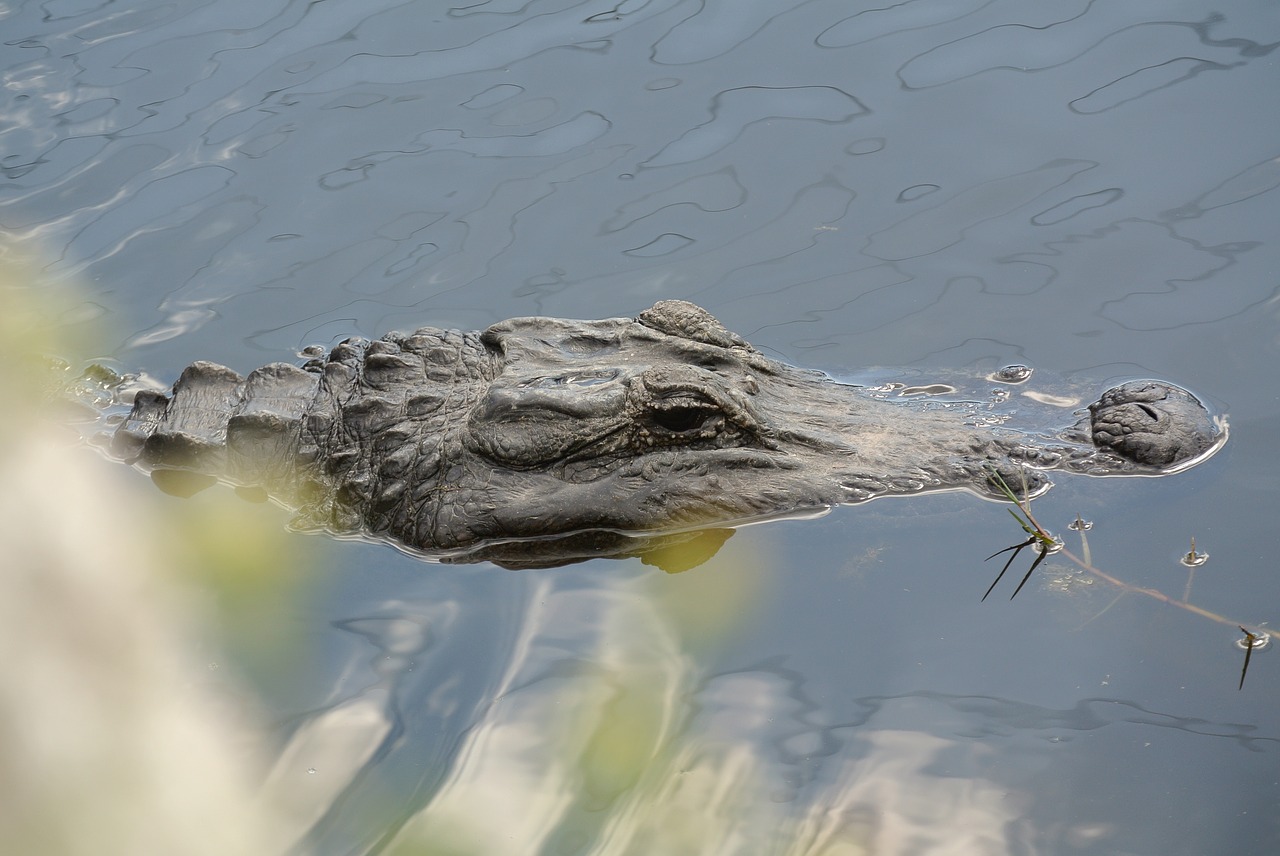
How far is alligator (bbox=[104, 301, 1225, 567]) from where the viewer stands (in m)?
4.93

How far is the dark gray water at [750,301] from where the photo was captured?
13.0 feet

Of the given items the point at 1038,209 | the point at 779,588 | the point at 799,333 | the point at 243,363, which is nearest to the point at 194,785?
the point at 779,588

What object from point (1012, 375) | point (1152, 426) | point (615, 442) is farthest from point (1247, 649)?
point (615, 442)

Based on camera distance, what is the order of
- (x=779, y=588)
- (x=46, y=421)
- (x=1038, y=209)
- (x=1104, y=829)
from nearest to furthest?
(x=1104, y=829) < (x=779, y=588) < (x=46, y=421) < (x=1038, y=209)

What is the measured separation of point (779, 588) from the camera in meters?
4.79

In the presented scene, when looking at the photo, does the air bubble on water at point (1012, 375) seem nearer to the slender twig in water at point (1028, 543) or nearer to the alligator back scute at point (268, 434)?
the slender twig in water at point (1028, 543)

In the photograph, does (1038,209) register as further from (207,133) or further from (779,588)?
(207,133)

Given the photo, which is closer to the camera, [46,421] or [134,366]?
[46,421]

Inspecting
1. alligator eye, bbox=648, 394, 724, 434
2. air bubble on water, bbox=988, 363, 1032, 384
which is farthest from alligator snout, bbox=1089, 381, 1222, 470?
alligator eye, bbox=648, 394, 724, 434

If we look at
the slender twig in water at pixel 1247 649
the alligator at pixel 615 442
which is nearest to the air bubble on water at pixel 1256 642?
the slender twig in water at pixel 1247 649

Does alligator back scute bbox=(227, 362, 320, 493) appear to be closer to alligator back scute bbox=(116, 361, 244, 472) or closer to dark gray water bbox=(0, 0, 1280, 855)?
alligator back scute bbox=(116, 361, 244, 472)

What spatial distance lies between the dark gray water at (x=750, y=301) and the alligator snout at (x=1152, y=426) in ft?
0.49

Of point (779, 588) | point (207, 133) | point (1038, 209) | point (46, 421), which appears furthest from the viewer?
point (207, 133)

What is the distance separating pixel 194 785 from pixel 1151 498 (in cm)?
365
